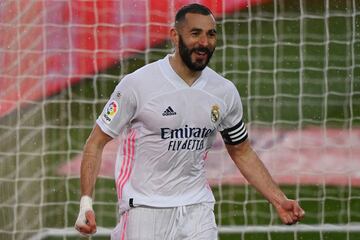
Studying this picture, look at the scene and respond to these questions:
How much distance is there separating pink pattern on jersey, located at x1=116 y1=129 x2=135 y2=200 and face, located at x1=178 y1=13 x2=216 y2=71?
17.7 inches

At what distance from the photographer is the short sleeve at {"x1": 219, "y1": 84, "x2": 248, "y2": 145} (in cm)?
526

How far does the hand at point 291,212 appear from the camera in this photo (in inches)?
197

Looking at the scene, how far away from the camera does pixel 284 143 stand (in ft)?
27.0

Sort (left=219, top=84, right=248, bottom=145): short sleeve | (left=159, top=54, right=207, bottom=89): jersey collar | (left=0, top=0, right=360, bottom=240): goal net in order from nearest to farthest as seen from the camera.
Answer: (left=159, top=54, right=207, bottom=89): jersey collar → (left=219, top=84, right=248, bottom=145): short sleeve → (left=0, top=0, right=360, bottom=240): goal net

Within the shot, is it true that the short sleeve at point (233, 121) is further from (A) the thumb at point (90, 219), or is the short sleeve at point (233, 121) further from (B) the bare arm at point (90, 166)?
(A) the thumb at point (90, 219)

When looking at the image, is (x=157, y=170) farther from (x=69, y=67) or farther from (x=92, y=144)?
(x=69, y=67)

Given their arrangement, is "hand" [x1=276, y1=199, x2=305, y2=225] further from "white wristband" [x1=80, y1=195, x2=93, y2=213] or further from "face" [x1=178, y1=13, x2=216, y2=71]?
"white wristband" [x1=80, y1=195, x2=93, y2=213]

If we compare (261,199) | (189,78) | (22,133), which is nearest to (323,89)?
(261,199)

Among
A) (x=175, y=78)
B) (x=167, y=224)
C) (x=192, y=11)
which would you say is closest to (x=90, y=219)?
(x=167, y=224)

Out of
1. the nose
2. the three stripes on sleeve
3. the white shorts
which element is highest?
the nose

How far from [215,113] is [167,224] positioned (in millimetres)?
584

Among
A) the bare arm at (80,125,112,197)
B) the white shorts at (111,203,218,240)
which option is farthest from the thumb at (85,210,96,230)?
the white shorts at (111,203,218,240)

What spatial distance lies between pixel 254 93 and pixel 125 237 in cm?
327

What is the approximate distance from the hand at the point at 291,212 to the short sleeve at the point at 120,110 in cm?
85
